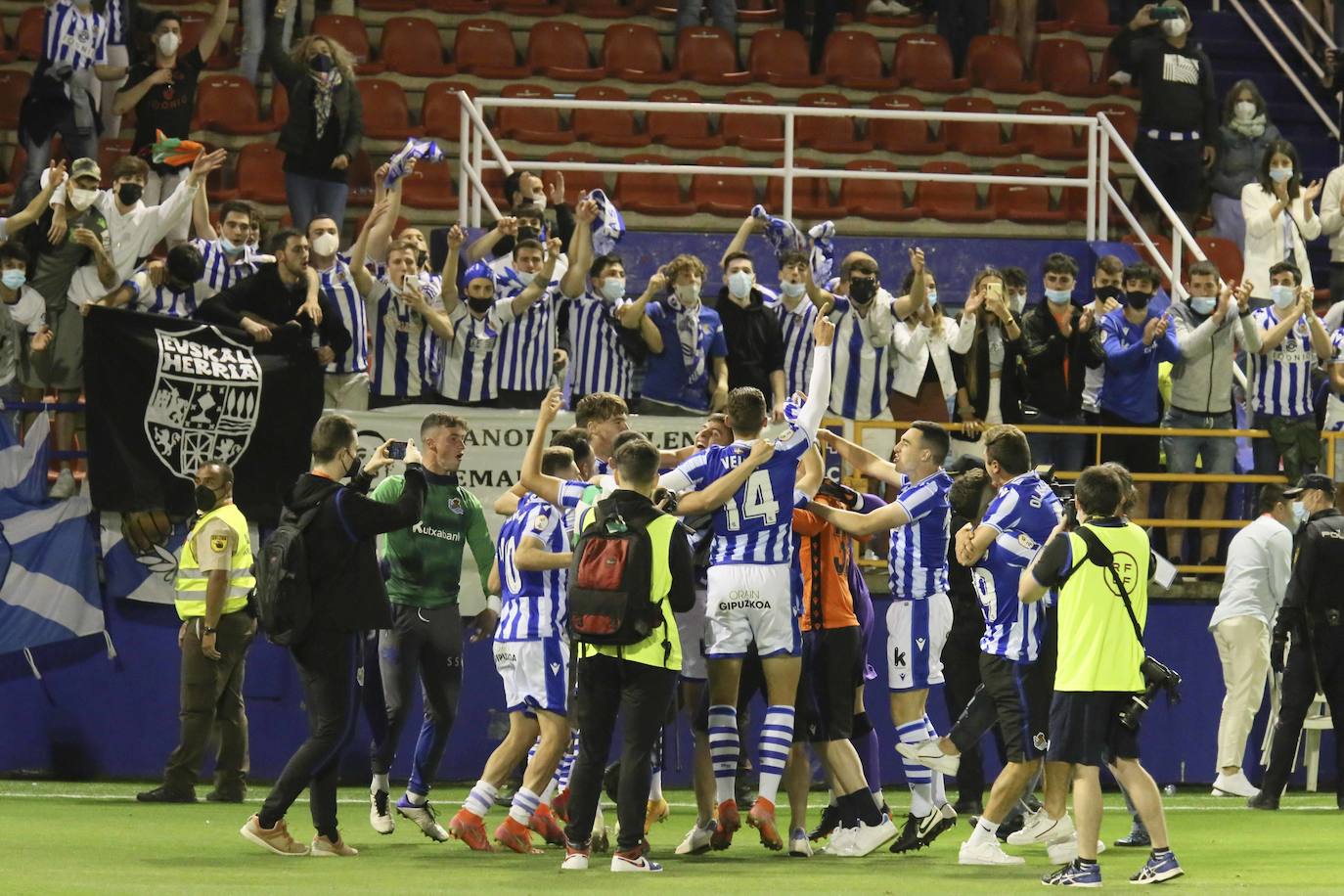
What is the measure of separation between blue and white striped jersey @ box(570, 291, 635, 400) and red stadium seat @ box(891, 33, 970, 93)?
644 centimetres

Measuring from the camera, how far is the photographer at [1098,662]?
29.9 ft

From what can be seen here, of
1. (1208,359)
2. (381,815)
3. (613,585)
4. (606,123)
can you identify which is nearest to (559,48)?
(606,123)

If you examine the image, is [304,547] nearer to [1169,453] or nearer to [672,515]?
[672,515]

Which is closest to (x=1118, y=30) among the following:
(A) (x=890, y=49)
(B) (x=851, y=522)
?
(A) (x=890, y=49)

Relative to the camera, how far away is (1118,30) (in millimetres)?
20562

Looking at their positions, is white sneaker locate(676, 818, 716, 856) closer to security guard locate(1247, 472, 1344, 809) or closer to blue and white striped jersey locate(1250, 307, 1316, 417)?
security guard locate(1247, 472, 1344, 809)

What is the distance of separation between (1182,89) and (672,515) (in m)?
10.5

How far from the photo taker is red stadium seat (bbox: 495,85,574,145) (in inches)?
716

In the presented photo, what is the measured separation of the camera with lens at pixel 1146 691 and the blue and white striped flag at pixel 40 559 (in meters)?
7.61

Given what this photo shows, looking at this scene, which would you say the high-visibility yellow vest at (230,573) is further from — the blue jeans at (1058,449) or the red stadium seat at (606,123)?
the red stadium seat at (606,123)

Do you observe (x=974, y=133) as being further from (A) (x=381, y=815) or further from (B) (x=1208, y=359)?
(A) (x=381, y=815)

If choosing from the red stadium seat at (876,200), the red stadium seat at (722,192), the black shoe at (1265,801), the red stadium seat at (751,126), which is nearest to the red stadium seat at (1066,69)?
the red stadium seat at (876,200)

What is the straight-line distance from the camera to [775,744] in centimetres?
1019

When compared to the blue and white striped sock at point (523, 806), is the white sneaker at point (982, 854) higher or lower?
lower
